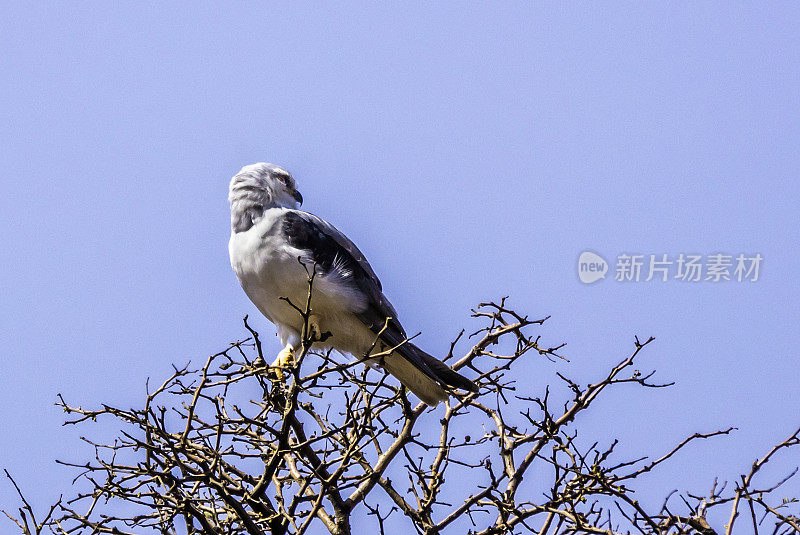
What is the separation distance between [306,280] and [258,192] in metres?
0.77

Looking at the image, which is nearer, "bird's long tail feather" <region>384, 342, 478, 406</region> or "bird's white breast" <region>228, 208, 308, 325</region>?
"bird's long tail feather" <region>384, 342, 478, 406</region>

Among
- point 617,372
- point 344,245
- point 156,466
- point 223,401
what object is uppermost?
point 344,245

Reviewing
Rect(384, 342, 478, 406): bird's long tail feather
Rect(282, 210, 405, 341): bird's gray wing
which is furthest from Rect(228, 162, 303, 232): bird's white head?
Rect(384, 342, 478, 406): bird's long tail feather

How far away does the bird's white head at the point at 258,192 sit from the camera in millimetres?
5473

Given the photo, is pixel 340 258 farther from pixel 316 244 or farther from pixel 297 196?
pixel 297 196

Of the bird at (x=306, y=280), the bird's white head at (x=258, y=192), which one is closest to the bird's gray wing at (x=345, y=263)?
the bird at (x=306, y=280)

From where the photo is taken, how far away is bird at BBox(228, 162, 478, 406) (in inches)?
201

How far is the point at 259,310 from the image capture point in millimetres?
5535

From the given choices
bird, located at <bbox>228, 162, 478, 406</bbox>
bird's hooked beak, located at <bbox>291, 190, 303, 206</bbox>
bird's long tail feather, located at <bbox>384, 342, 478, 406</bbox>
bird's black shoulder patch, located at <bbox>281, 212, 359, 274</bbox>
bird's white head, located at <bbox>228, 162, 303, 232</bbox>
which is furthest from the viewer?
bird's hooked beak, located at <bbox>291, 190, 303, 206</bbox>

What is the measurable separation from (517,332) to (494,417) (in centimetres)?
52

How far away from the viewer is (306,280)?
5148 millimetres

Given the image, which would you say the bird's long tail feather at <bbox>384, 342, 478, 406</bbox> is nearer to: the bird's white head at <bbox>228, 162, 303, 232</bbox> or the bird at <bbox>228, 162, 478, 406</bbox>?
the bird at <bbox>228, 162, 478, 406</bbox>

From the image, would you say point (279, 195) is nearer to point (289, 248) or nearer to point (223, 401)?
point (289, 248)

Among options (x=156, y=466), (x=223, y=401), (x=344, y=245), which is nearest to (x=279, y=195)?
(x=344, y=245)
